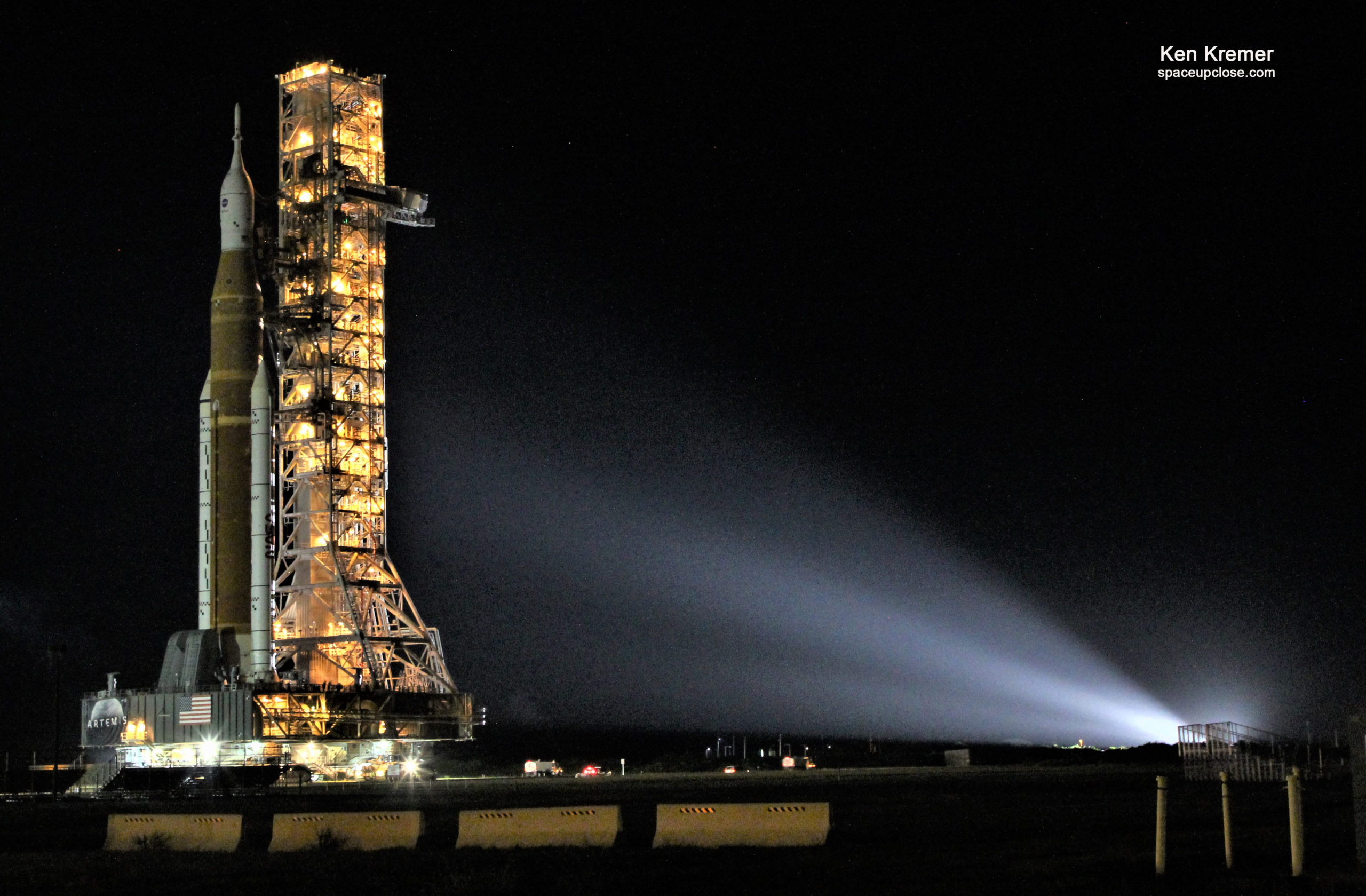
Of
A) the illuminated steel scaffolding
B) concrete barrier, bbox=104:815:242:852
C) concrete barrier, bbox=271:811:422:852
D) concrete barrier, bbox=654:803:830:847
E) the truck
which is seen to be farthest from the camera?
the truck

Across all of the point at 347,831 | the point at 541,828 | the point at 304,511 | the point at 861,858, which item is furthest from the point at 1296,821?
the point at 304,511

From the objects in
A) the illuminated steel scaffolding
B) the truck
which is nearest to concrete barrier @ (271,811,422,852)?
the illuminated steel scaffolding

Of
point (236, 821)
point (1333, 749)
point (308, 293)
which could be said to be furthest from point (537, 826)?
point (308, 293)

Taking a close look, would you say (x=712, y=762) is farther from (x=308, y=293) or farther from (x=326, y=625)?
(x=308, y=293)

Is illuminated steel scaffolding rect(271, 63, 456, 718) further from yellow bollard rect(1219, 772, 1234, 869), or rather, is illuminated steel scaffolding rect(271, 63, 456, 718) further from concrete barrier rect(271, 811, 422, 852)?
yellow bollard rect(1219, 772, 1234, 869)

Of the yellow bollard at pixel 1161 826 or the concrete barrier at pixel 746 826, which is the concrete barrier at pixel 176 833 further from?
the yellow bollard at pixel 1161 826

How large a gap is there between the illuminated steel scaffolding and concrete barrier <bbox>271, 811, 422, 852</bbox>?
50516 mm

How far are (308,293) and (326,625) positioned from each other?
15.2 m

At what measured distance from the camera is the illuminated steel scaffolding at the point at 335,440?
254 ft

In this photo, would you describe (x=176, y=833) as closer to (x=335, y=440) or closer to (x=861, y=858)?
(x=861, y=858)

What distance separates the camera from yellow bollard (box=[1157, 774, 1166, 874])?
735 inches

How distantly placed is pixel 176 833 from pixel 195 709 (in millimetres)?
44938

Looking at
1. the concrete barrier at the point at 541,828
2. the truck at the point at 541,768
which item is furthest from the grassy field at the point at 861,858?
the truck at the point at 541,768

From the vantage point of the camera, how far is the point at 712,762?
82.8 m
